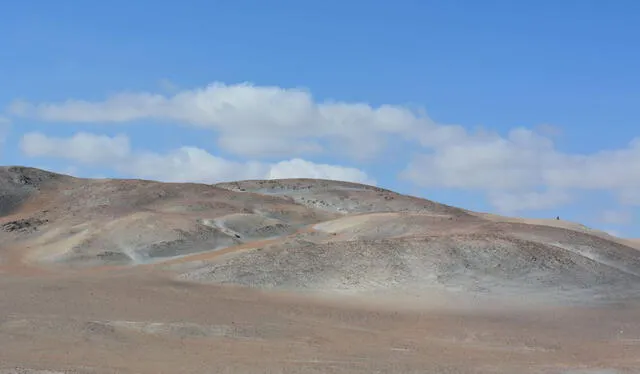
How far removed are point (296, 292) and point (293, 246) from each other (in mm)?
5593

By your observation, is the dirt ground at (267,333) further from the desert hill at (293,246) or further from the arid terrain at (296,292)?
the desert hill at (293,246)

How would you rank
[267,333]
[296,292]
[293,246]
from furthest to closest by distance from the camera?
[293,246], [296,292], [267,333]

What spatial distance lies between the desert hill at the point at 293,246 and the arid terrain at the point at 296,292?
0.10 metres

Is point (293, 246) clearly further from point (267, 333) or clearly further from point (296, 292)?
point (267, 333)

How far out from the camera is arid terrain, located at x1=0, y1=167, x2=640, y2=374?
21.2 metres

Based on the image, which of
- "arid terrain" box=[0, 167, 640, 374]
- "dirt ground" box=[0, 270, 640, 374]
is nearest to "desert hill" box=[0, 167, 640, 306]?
"arid terrain" box=[0, 167, 640, 374]

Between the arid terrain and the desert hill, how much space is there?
4.0 inches

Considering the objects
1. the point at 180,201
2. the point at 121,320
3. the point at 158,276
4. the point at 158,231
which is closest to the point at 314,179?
the point at 180,201

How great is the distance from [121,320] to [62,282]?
290 inches

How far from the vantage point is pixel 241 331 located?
24.1m

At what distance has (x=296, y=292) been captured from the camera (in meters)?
32.3

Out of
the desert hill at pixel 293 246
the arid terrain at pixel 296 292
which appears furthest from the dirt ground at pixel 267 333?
the desert hill at pixel 293 246

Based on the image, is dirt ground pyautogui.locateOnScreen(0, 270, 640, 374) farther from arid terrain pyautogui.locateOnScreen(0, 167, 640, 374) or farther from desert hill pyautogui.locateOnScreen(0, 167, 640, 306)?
desert hill pyautogui.locateOnScreen(0, 167, 640, 306)

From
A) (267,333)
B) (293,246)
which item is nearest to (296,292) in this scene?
(293,246)
